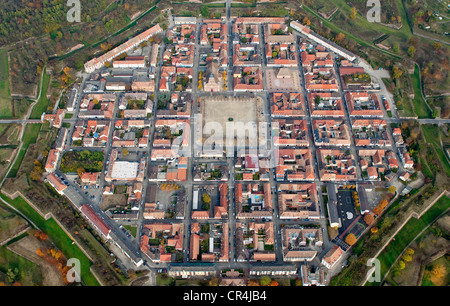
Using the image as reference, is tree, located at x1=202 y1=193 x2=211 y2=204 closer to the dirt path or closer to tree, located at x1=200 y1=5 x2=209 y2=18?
the dirt path

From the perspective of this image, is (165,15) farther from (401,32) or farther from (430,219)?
(430,219)

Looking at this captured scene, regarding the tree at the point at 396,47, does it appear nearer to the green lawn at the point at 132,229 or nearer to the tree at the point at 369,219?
the tree at the point at 369,219

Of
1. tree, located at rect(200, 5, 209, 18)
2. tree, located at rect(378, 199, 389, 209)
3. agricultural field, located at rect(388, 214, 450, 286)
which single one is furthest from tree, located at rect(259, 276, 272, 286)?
tree, located at rect(200, 5, 209, 18)

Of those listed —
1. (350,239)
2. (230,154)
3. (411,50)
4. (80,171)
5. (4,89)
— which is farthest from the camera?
(411,50)

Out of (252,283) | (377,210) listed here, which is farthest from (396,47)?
(252,283)

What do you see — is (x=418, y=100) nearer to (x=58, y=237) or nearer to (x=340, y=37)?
(x=340, y=37)
